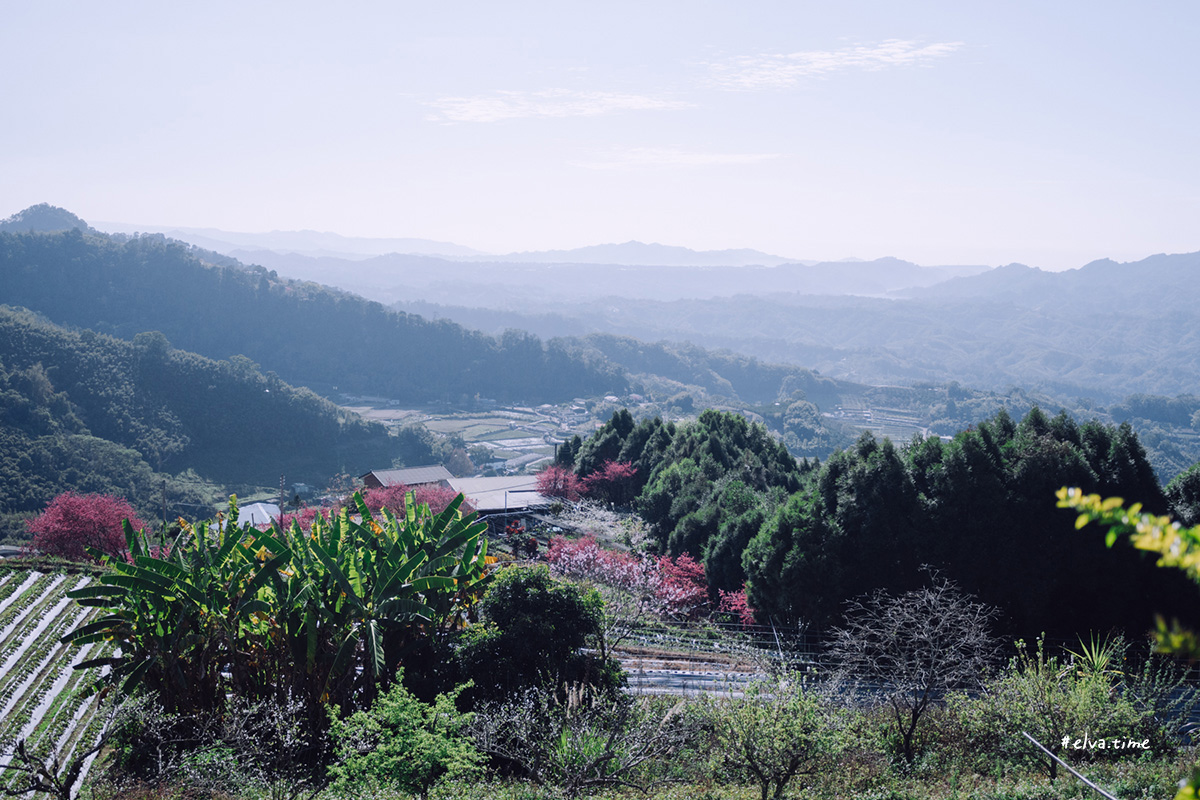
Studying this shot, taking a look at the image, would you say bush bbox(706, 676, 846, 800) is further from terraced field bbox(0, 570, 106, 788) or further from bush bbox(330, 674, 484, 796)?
terraced field bbox(0, 570, 106, 788)

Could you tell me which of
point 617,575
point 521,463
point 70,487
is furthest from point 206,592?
point 521,463

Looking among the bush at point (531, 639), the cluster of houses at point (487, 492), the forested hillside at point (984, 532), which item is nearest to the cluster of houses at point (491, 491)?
the cluster of houses at point (487, 492)

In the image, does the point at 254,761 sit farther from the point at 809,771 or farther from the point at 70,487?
the point at 70,487

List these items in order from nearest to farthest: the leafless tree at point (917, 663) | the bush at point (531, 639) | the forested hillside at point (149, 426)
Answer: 1. the leafless tree at point (917, 663)
2. the bush at point (531, 639)
3. the forested hillside at point (149, 426)

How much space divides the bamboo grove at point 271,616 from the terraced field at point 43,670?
117 cm

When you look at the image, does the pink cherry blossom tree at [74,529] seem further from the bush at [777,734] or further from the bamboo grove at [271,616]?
the bush at [777,734]

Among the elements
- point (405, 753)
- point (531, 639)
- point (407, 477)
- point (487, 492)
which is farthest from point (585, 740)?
point (407, 477)

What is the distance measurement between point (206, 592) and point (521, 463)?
75.7 m

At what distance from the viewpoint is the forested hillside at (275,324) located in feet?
381

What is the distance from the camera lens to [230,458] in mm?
72312

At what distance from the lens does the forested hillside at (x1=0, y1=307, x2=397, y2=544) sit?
2031 inches

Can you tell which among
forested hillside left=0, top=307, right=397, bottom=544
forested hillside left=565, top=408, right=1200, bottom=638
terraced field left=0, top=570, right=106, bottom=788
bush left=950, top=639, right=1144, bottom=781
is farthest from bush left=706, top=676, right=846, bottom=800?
forested hillside left=0, top=307, right=397, bottom=544

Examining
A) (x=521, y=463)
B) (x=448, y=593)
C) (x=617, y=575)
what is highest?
(x=448, y=593)

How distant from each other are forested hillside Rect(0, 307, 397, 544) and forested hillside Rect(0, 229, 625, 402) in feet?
134
